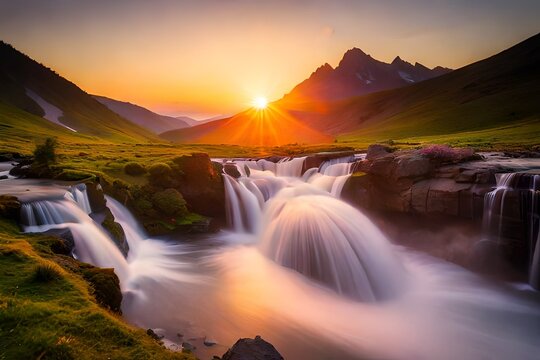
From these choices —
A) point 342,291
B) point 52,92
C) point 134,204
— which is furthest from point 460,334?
point 52,92

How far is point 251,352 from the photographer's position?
8.60 metres

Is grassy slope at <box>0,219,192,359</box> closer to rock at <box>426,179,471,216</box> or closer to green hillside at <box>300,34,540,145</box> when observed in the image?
rock at <box>426,179,471,216</box>

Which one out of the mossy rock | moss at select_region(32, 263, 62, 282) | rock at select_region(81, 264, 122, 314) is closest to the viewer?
moss at select_region(32, 263, 62, 282)

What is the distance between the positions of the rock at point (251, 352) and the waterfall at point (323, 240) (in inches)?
403

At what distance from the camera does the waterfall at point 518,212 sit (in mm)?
19031

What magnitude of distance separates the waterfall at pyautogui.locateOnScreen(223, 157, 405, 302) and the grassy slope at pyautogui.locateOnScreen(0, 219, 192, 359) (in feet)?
42.6

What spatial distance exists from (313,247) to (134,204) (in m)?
15.3

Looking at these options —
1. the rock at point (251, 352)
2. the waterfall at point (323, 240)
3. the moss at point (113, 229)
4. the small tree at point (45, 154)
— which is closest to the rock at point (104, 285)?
the rock at point (251, 352)

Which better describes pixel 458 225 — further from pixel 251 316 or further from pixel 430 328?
pixel 251 316

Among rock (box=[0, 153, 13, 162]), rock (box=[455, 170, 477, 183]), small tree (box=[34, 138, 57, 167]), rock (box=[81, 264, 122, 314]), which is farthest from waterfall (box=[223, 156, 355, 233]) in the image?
rock (box=[0, 153, 13, 162])

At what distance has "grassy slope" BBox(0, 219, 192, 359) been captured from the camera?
6637 mm

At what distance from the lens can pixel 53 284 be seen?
30.2 ft

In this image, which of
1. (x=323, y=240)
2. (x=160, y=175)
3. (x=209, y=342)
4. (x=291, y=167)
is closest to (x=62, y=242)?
(x=209, y=342)

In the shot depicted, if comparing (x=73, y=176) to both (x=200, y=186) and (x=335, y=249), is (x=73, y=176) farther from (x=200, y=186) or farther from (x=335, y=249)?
(x=335, y=249)
